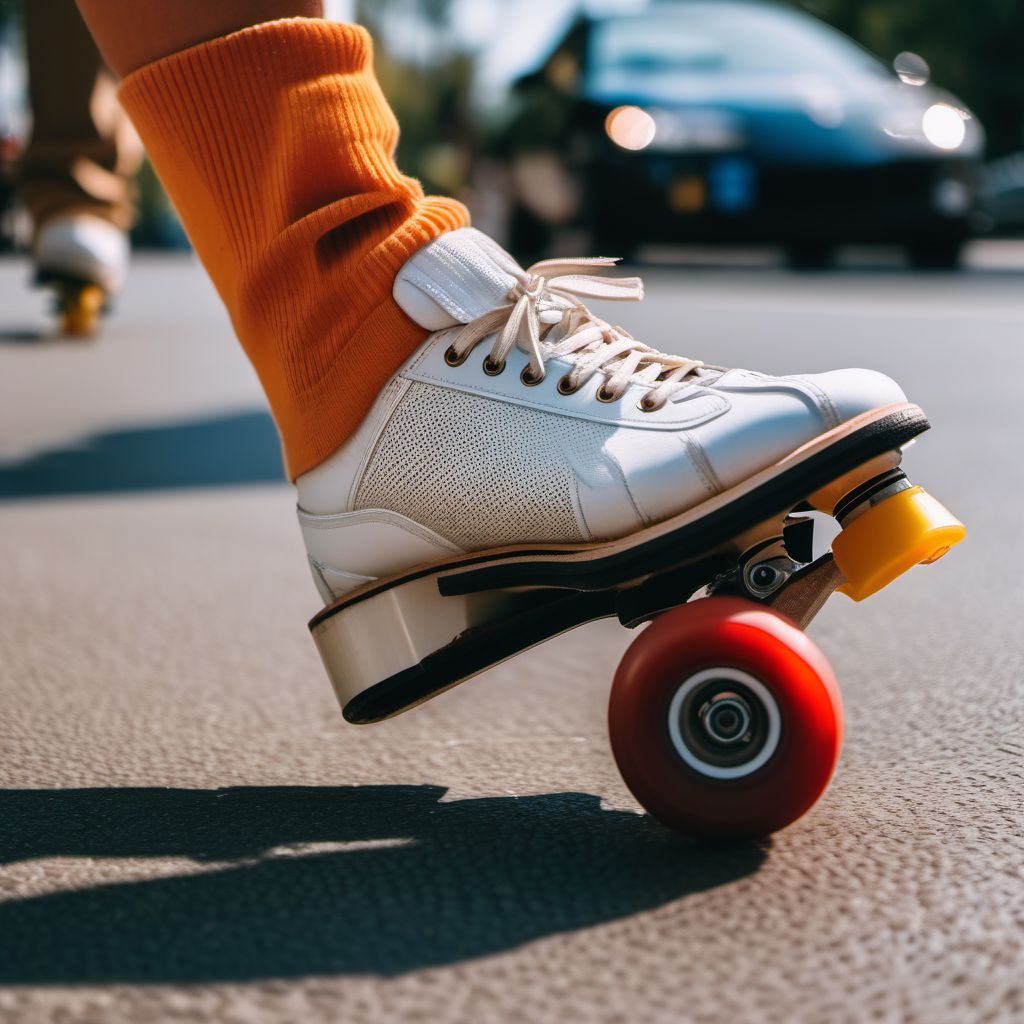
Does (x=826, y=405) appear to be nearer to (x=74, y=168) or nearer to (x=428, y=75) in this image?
(x=74, y=168)

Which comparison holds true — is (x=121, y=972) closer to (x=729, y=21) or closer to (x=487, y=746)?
(x=487, y=746)

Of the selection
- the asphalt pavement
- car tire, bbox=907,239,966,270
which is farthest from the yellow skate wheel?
car tire, bbox=907,239,966,270

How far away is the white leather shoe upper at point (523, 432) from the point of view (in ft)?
4.39

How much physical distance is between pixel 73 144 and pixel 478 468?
3.69 metres

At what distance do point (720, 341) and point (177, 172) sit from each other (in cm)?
408

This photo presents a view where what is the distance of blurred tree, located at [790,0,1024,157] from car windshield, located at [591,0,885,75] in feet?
92.4

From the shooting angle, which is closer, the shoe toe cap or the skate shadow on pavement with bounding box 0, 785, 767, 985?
the skate shadow on pavement with bounding box 0, 785, 767, 985

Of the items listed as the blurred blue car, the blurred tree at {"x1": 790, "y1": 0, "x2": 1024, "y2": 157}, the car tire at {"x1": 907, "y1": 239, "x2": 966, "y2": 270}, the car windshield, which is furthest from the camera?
the blurred tree at {"x1": 790, "y1": 0, "x2": 1024, "y2": 157}

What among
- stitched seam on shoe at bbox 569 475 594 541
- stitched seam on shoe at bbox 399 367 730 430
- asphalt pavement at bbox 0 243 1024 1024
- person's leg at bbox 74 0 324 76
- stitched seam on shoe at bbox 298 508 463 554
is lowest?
asphalt pavement at bbox 0 243 1024 1024

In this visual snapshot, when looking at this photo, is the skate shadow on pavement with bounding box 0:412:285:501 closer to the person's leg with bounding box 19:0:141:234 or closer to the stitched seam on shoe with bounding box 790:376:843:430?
the person's leg with bounding box 19:0:141:234

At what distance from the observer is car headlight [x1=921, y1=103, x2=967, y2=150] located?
8555 mm

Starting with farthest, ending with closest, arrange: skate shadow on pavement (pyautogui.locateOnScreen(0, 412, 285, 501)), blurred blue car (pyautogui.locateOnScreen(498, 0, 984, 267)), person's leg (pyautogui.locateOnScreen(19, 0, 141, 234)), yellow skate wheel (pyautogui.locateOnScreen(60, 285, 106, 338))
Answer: blurred blue car (pyautogui.locateOnScreen(498, 0, 984, 267)), yellow skate wheel (pyautogui.locateOnScreen(60, 285, 106, 338)), person's leg (pyautogui.locateOnScreen(19, 0, 141, 234)), skate shadow on pavement (pyautogui.locateOnScreen(0, 412, 285, 501))

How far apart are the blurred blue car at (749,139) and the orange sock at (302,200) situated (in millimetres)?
7111

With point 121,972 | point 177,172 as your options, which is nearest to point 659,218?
point 177,172
